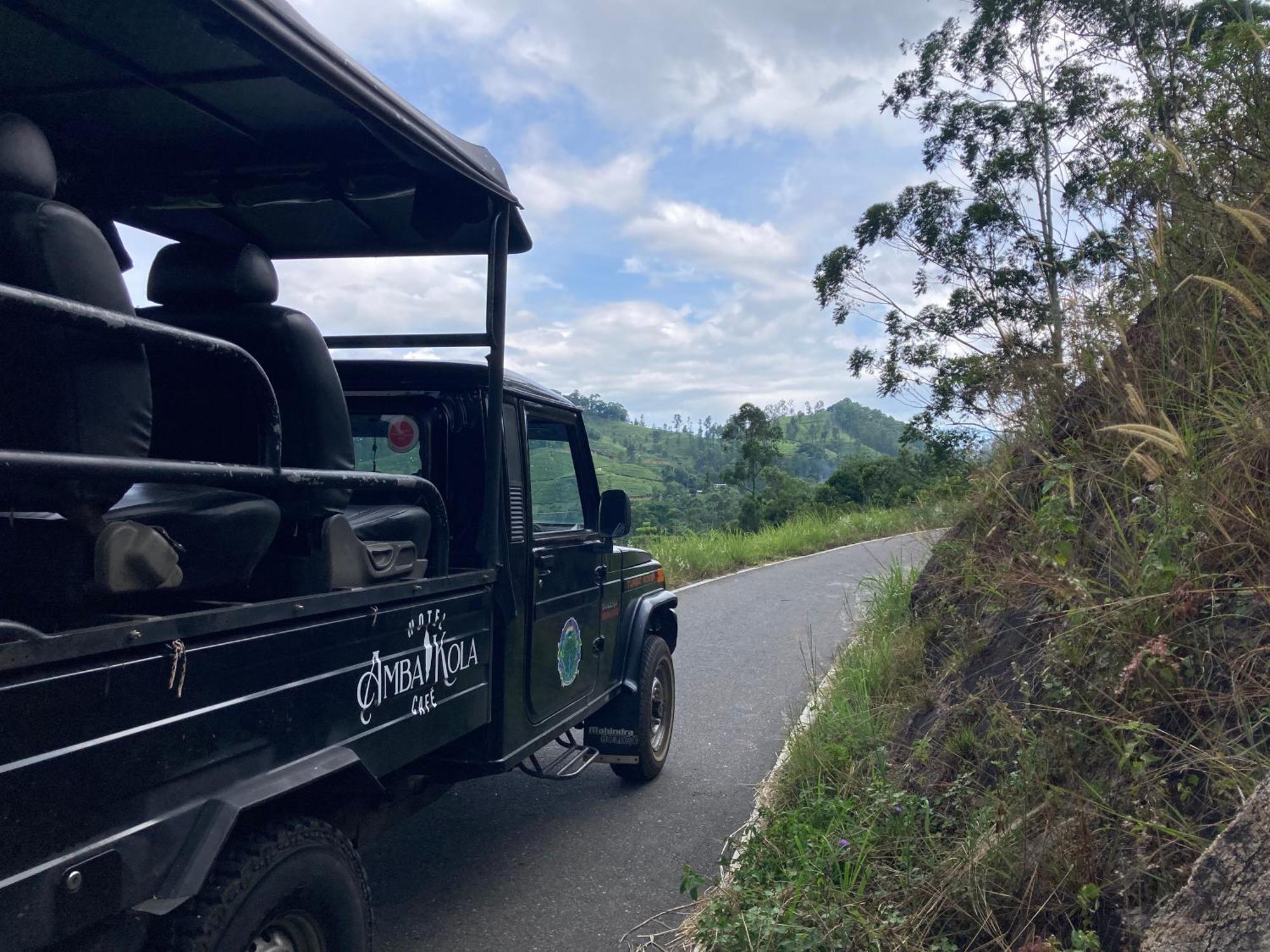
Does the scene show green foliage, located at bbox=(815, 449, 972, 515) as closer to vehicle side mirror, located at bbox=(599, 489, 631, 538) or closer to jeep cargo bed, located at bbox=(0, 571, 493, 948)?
vehicle side mirror, located at bbox=(599, 489, 631, 538)

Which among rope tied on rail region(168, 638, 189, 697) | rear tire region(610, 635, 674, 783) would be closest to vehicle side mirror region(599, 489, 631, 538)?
rear tire region(610, 635, 674, 783)

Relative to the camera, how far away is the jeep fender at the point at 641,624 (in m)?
5.18

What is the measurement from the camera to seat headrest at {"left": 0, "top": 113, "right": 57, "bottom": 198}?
6.72ft

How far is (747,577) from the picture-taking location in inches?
553

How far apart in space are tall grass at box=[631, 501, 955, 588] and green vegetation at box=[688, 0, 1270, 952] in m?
6.97

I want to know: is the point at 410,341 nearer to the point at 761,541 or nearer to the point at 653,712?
the point at 653,712

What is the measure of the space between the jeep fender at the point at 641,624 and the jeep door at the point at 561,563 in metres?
0.49

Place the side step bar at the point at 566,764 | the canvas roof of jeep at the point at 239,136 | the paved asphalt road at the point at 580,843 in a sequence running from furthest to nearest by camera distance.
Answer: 1. the side step bar at the point at 566,764
2. the paved asphalt road at the point at 580,843
3. the canvas roof of jeep at the point at 239,136

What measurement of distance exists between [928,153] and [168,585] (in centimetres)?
1509

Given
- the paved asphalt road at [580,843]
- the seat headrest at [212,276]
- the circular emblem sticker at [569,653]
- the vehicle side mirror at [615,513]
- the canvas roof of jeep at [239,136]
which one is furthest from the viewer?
Result: the vehicle side mirror at [615,513]

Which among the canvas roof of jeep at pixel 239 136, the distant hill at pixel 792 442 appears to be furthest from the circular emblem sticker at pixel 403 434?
the distant hill at pixel 792 442

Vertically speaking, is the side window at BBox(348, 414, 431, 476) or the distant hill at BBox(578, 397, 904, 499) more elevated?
the distant hill at BBox(578, 397, 904, 499)

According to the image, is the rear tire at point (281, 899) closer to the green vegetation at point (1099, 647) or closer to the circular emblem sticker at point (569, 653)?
the green vegetation at point (1099, 647)

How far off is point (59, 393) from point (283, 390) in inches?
35.8
